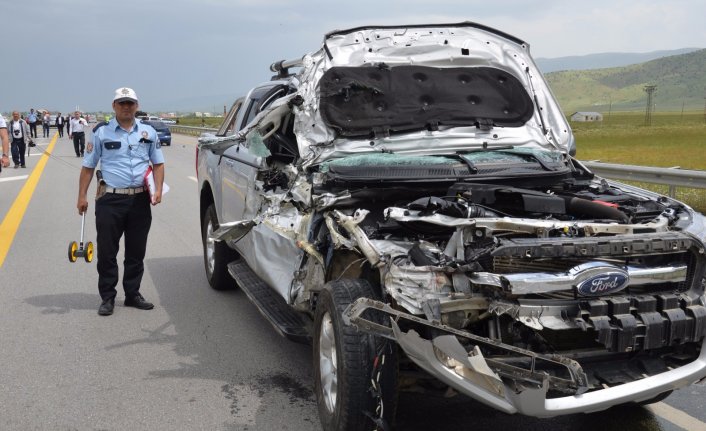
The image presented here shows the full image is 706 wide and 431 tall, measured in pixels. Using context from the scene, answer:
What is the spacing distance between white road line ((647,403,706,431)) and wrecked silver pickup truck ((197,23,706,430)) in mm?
190

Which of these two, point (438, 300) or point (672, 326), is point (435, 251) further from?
point (672, 326)

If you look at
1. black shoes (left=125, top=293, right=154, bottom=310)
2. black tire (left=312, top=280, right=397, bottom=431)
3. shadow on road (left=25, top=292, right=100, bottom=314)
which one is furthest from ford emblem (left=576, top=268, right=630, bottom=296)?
shadow on road (left=25, top=292, right=100, bottom=314)

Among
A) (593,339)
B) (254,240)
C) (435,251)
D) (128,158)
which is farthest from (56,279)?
(593,339)

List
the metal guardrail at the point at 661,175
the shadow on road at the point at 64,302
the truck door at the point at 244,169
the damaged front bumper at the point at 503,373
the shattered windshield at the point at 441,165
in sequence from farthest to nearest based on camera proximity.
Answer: the metal guardrail at the point at 661,175, the shadow on road at the point at 64,302, the truck door at the point at 244,169, the shattered windshield at the point at 441,165, the damaged front bumper at the point at 503,373

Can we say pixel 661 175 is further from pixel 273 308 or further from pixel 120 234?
pixel 120 234

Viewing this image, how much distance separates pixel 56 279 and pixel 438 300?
5.53 metres

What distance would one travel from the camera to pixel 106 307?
6.34 meters

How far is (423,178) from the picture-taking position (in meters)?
4.37

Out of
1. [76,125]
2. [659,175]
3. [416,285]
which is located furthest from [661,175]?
[76,125]

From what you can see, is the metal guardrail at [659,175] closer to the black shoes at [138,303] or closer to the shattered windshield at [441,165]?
the black shoes at [138,303]

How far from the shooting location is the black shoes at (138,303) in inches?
256

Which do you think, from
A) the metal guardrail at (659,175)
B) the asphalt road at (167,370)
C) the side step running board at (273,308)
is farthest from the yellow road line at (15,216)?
the side step running board at (273,308)

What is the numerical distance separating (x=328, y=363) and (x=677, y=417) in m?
2.08

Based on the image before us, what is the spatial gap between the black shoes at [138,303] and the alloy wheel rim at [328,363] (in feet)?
10.2
